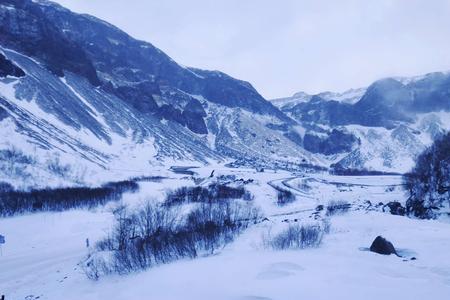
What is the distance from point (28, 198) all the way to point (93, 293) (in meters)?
53.2

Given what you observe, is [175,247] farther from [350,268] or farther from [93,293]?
[350,268]

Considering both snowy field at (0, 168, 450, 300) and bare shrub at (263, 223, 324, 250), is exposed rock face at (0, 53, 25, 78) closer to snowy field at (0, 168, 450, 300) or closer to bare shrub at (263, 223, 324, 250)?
snowy field at (0, 168, 450, 300)

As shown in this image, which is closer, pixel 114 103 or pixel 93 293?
pixel 93 293

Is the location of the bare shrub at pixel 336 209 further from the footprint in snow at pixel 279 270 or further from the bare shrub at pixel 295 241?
the footprint in snow at pixel 279 270

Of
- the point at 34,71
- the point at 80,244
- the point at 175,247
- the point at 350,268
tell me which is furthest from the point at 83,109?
the point at 350,268

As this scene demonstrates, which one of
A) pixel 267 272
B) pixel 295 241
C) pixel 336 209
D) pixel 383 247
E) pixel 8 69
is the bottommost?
pixel 336 209

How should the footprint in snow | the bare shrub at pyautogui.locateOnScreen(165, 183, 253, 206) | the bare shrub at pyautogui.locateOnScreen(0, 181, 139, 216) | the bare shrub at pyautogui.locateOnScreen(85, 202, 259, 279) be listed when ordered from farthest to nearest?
the bare shrub at pyautogui.locateOnScreen(165, 183, 253, 206), the bare shrub at pyautogui.locateOnScreen(0, 181, 139, 216), the bare shrub at pyautogui.locateOnScreen(85, 202, 259, 279), the footprint in snow

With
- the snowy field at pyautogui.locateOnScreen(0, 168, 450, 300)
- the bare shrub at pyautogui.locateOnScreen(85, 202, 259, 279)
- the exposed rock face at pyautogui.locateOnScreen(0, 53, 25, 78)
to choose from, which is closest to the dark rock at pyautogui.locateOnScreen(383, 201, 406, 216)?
the snowy field at pyautogui.locateOnScreen(0, 168, 450, 300)

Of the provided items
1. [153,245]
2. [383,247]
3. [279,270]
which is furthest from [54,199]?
[383,247]

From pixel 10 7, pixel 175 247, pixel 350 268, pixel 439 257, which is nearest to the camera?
pixel 350 268

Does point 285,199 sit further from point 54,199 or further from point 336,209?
point 54,199

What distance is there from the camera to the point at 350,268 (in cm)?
2289

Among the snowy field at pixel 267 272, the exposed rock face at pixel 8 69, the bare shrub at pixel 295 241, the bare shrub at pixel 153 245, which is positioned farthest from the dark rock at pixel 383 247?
the exposed rock face at pixel 8 69

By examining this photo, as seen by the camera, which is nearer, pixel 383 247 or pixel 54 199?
pixel 383 247
